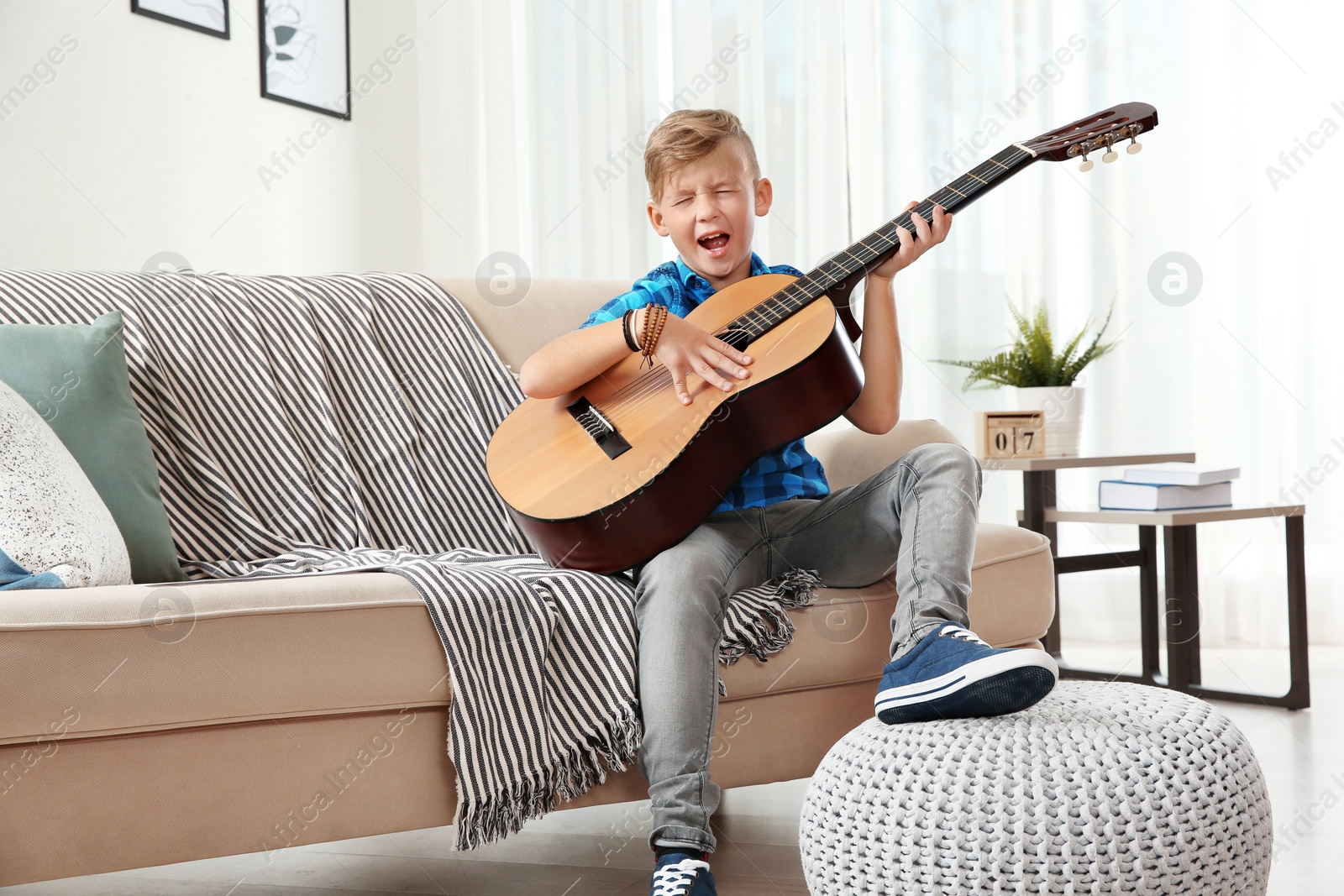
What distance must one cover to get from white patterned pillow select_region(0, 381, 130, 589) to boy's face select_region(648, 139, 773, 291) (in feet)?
2.55

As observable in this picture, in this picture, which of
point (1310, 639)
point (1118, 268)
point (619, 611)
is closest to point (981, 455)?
point (1118, 268)

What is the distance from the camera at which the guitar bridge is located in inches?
52.8

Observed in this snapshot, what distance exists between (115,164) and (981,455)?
1922 mm

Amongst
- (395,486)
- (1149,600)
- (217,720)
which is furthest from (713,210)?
(1149,600)

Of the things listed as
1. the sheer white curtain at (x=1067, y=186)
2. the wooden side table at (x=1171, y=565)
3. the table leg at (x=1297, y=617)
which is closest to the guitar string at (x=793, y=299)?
the wooden side table at (x=1171, y=565)

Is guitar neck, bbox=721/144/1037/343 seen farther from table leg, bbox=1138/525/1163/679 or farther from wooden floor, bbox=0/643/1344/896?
table leg, bbox=1138/525/1163/679

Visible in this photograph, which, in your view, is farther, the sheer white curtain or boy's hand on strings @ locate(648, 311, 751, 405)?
the sheer white curtain

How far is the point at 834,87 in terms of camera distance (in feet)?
10.3

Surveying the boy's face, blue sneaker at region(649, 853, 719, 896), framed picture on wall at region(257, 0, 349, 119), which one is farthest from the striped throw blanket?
framed picture on wall at region(257, 0, 349, 119)

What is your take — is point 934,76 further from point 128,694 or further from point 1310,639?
point 128,694

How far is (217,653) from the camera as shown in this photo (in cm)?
109

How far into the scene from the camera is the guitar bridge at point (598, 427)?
4.40 ft

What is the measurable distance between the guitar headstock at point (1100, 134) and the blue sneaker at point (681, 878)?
0.95 m

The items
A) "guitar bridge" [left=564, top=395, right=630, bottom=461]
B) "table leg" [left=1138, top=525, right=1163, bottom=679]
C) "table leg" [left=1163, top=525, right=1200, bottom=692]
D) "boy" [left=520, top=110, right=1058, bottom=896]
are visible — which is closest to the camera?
"boy" [left=520, top=110, right=1058, bottom=896]
